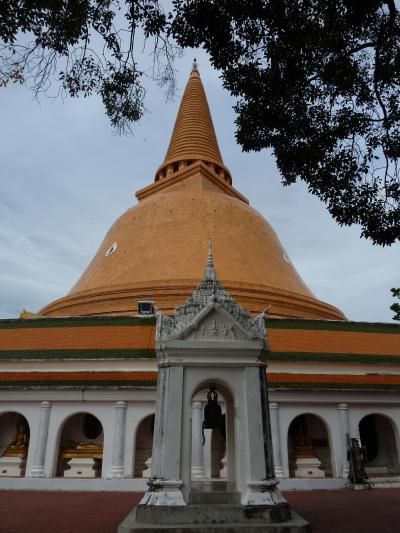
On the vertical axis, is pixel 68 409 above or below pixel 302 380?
below

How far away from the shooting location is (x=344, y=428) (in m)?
11.7

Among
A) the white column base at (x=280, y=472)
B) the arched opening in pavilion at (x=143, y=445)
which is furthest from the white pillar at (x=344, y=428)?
the arched opening in pavilion at (x=143, y=445)

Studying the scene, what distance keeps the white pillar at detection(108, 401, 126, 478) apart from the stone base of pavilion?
Answer: 6.04 metres

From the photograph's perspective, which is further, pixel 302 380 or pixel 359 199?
pixel 302 380

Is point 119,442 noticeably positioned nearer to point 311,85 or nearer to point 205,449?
point 205,449

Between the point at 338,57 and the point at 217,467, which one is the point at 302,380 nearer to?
the point at 217,467

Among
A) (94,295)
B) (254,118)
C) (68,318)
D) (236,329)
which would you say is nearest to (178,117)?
(94,295)

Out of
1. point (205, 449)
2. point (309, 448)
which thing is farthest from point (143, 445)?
point (309, 448)

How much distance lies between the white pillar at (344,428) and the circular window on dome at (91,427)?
21.8 ft

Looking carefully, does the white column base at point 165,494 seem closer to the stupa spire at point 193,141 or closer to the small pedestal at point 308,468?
the small pedestal at point 308,468

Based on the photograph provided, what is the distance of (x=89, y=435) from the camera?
12.7m

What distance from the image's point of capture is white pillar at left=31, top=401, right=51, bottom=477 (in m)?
10.9

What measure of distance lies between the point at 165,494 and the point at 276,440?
682 centimetres

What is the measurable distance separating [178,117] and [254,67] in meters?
24.1
